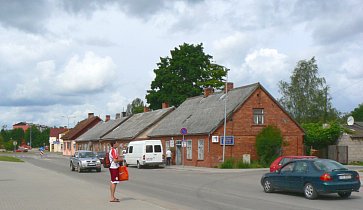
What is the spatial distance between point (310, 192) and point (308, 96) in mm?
50918

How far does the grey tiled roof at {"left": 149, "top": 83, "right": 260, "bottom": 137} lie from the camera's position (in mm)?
42406

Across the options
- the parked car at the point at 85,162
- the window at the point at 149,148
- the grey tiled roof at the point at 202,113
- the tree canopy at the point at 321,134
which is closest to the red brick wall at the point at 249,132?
the grey tiled roof at the point at 202,113

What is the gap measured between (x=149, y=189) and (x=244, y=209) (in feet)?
25.3

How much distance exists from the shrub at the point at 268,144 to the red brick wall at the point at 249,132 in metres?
0.82

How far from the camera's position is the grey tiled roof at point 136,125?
55.7m

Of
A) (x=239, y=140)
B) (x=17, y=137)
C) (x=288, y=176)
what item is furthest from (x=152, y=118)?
(x=17, y=137)

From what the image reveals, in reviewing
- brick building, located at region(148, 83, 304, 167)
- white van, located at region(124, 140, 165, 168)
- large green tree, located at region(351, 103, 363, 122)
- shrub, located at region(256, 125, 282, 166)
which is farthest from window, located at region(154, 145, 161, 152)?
large green tree, located at region(351, 103, 363, 122)

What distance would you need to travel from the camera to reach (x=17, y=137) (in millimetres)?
174875

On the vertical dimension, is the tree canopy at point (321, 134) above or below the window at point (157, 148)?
above

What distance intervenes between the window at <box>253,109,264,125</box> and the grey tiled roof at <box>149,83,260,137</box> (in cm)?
170

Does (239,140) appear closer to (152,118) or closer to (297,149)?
(297,149)

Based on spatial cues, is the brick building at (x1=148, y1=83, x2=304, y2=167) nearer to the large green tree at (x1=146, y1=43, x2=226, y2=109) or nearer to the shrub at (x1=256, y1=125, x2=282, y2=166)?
the shrub at (x1=256, y1=125, x2=282, y2=166)

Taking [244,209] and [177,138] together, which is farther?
[177,138]

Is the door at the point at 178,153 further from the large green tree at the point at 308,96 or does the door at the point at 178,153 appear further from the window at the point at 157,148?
the large green tree at the point at 308,96
